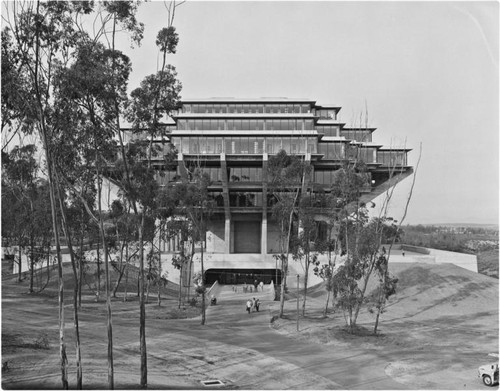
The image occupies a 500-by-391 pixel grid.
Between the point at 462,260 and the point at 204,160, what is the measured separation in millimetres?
33669

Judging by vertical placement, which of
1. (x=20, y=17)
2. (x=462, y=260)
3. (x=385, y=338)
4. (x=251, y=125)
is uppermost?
(x=251, y=125)

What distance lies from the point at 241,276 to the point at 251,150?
A: 17048 millimetres

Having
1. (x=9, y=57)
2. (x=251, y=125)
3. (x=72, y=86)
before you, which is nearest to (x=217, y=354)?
(x=72, y=86)

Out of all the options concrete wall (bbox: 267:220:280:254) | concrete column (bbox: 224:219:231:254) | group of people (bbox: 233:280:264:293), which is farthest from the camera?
concrete wall (bbox: 267:220:280:254)

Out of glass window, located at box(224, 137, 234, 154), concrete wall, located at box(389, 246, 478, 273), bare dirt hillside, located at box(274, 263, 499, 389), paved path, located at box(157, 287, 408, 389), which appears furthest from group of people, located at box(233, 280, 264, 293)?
glass window, located at box(224, 137, 234, 154)

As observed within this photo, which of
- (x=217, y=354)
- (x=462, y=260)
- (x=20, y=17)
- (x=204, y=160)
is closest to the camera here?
(x=20, y=17)

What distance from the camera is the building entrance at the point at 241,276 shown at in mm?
64875

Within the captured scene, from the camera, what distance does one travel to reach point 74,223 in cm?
3722

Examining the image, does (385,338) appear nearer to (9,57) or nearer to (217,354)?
(217,354)

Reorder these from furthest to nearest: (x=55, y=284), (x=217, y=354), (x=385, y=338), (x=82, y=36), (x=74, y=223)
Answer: (x=55, y=284), (x=74, y=223), (x=385, y=338), (x=217, y=354), (x=82, y=36)

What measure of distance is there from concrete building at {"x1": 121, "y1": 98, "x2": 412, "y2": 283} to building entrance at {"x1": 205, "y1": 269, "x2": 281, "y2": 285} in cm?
13

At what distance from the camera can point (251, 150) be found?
215ft

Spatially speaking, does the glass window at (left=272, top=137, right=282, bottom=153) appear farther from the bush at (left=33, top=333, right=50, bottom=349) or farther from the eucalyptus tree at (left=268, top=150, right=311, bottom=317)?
the bush at (left=33, top=333, right=50, bottom=349)

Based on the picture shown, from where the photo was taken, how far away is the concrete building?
6412 centimetres
